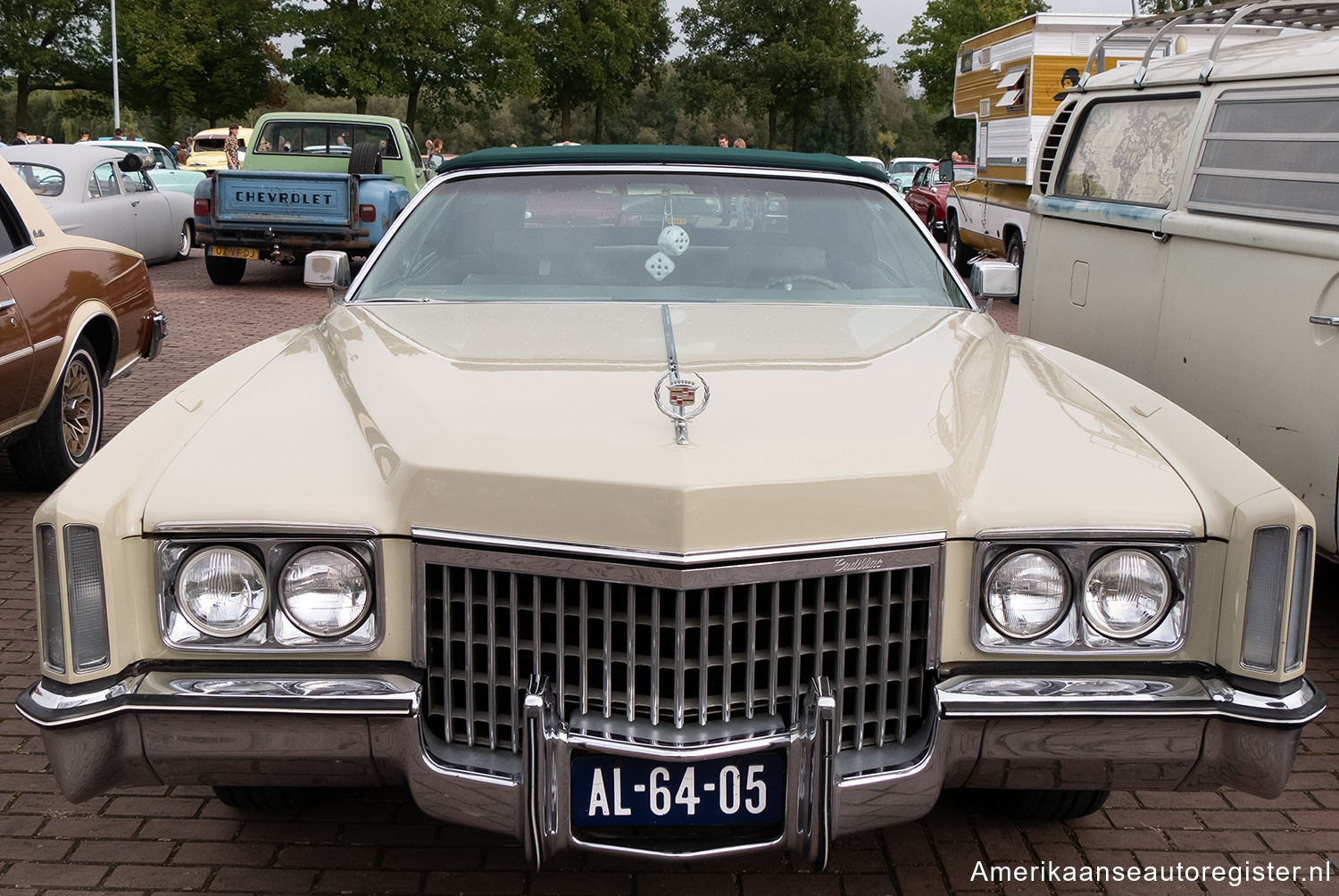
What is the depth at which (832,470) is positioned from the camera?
2.27m

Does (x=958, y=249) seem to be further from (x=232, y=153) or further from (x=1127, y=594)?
(x=1127, y=594)

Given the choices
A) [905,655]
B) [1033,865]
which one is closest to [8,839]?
[905,655]

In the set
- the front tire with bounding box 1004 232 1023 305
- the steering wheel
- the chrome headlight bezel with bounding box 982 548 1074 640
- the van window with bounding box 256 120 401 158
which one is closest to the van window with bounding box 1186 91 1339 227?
the steering wheel

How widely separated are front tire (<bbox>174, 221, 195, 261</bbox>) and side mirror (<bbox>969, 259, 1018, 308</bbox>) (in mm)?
14664

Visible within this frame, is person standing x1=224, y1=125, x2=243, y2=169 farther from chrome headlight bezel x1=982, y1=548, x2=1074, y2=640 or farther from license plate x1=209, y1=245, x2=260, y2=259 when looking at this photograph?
chrome headlight bezel x1=982, y1=548, x2=1074, y2=640

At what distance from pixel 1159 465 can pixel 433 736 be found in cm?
156

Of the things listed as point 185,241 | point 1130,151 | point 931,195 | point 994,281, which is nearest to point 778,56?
point 931,195

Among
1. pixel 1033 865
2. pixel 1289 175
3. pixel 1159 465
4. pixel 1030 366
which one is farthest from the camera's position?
pixel 1289 175

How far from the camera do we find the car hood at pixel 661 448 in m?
2.22

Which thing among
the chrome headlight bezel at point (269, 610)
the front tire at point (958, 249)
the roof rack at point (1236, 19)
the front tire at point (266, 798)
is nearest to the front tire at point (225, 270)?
the front tire at point (958, 249)

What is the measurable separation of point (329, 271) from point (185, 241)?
47.9ft

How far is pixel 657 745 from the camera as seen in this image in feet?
7.29

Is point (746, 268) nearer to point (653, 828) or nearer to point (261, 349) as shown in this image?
point (261, 349)

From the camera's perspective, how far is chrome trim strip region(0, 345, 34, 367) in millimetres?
5352
